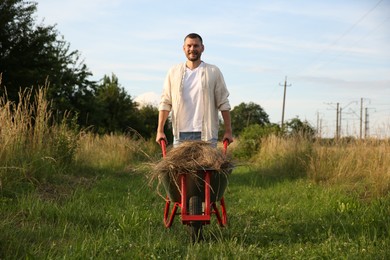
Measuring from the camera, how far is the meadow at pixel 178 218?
3863mm

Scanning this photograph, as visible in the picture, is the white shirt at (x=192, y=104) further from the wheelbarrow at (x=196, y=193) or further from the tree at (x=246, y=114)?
the tree at (x=246, y=114)

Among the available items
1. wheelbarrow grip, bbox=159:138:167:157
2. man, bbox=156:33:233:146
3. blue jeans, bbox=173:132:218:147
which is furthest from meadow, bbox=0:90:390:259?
man, bbox=156:33:233:146

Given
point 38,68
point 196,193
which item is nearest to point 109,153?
point 38,68

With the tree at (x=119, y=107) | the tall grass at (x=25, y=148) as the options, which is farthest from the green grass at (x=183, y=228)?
the tree at (x=119, y=107)

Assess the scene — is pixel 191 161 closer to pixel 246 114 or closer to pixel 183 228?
pixel 183 228

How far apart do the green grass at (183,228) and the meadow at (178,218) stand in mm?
13

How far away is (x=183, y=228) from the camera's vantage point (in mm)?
5195

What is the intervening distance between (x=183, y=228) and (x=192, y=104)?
4.59ft

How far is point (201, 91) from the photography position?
4723mm

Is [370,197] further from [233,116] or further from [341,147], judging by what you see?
[233,116]

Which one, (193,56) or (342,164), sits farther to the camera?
(342,164)

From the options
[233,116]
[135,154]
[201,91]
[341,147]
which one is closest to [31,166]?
[201,91]

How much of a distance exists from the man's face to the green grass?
68.4 inches

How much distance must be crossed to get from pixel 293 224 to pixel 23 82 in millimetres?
13036
